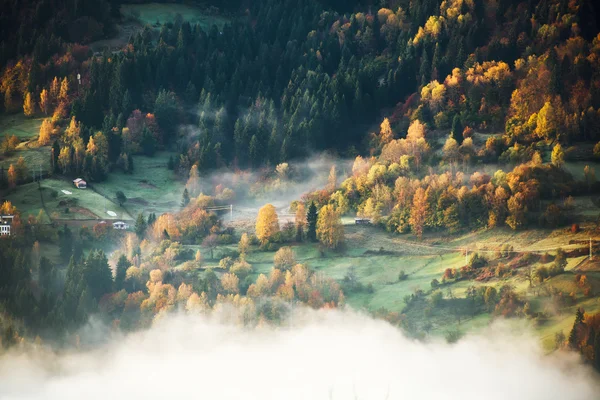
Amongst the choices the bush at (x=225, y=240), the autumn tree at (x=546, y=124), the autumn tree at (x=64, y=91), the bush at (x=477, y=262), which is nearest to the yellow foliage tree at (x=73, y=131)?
the autumn tree at (x=64, y=91)

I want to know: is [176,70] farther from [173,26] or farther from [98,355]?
[98,355]

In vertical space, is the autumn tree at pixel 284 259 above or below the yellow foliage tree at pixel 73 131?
below

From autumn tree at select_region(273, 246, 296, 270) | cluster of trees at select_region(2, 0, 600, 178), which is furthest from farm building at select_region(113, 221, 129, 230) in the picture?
autumn tree at select_region(273, 246, 296, 270)

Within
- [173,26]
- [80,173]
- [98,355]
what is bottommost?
[98,355]

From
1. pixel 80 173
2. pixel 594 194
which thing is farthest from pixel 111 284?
pixel 594 194

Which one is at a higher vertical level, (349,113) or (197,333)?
(349,113)

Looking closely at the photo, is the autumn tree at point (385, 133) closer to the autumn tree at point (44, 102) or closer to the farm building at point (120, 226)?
the farm building at point (120, 226)
